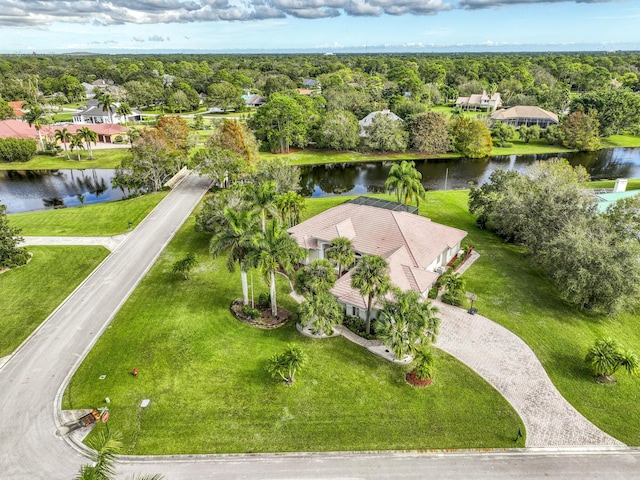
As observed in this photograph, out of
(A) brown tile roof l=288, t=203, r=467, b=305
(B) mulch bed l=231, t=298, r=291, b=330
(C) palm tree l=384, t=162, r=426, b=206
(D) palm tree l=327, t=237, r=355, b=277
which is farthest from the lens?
(C) palm tree l=384, t=162, r=426, b=206

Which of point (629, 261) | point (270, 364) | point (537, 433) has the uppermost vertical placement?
point (629, 261)

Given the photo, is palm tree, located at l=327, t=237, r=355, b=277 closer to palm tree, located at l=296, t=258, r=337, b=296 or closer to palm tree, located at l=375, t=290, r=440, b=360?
palm tree, located at l=296, t=258, r=337, b=296

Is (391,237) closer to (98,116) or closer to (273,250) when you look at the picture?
(273,250)

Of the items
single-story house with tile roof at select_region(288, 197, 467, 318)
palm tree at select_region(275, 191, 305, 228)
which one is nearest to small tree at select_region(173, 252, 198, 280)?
palm tree at select_region(275, 191, 305, 228)

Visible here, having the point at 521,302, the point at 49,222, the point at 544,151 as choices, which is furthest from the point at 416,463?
the point at 544,151

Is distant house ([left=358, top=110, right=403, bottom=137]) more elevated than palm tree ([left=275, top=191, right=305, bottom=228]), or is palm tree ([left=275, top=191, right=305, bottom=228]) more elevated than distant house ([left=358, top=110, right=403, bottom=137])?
distant house ([left=358, top=110, right=403, bottom=137])

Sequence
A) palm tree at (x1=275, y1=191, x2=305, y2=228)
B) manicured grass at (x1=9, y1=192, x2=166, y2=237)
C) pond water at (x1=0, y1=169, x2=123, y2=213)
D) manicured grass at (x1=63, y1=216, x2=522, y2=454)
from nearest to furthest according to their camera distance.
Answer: manicured grass at (x1=63, y1=216, x2=522, y2=454), palm tree at (x1=275, y1=191, x2=305, y2=228), manicured grass at (x1=9, y1=192, x2=166, y2=237), pond water at (x1=0, y1=169, x2=123, y2=213)

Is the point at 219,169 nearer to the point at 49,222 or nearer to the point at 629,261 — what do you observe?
the point at 49,222
